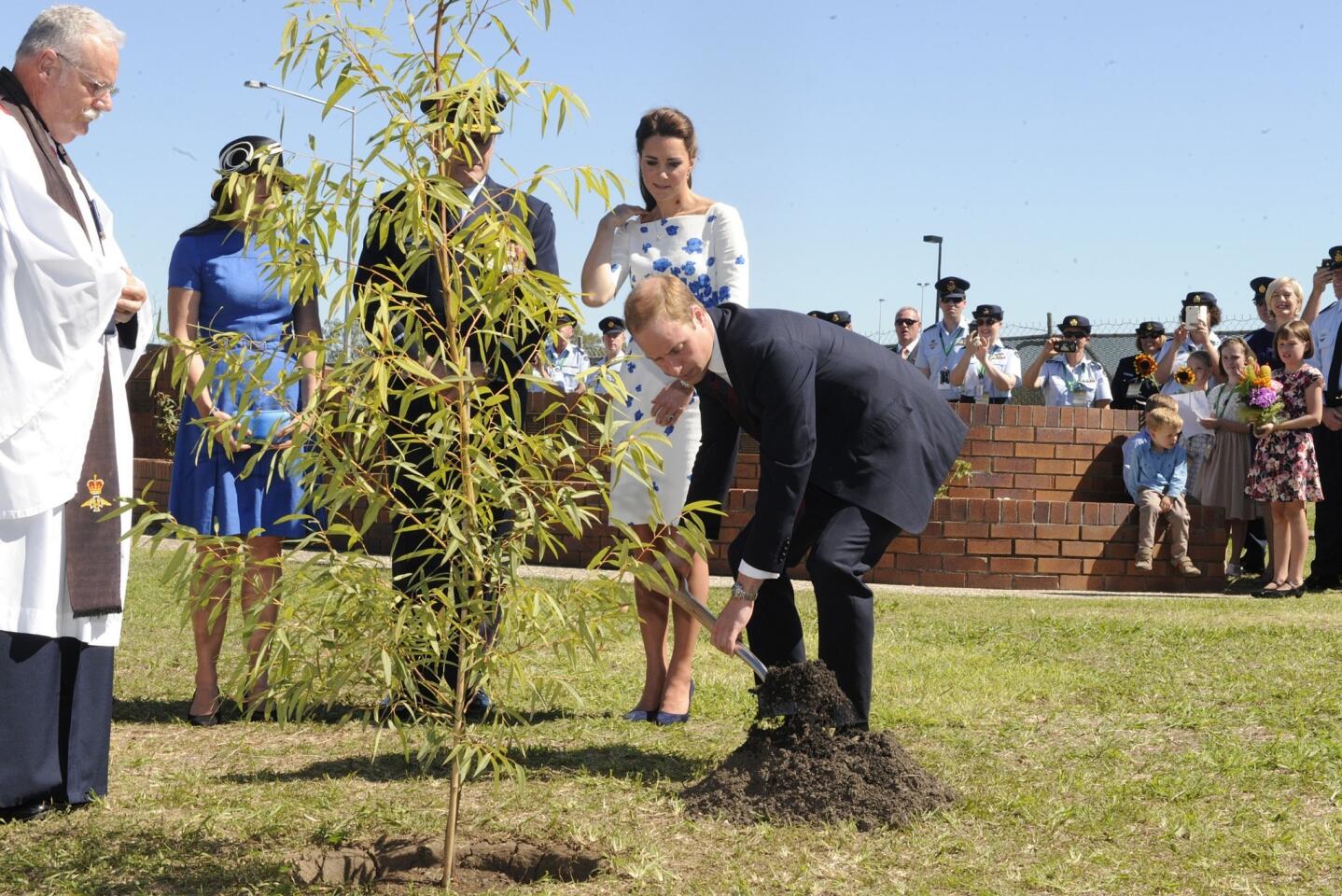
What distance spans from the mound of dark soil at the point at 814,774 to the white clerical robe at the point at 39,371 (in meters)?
2.07

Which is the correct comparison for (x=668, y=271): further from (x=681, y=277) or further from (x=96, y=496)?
(x=96, y=496)

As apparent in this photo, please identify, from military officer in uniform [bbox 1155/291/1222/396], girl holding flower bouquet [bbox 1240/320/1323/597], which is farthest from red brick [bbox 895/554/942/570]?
military officer in uniform [bbox 1155/291/1222/396]

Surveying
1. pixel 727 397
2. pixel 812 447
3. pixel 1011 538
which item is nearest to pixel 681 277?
pixel 727 397

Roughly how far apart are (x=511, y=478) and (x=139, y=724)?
3100 millimetres

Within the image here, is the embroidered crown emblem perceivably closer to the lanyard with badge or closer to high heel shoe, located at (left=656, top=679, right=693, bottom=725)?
high heel shoe, located at (left=656, top=679, right=693, bottom=725)

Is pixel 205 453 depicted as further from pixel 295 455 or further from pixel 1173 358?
pixel 1173 358

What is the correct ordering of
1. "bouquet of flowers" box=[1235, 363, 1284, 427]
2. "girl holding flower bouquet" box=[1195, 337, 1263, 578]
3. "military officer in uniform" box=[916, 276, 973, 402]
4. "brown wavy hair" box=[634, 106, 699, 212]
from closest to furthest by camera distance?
"brown wavy hair" box=[634, 106, 699, 212]
"bouquet of flowers" box=[1235, 363, 1284, 427]
"girl holding flower bouquet" box=[1195, 337, 1263, 578]
"military officer in uniform" box=[916, 276, 973, 402]

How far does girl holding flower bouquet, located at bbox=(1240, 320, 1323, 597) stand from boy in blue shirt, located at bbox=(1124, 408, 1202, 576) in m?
0.65

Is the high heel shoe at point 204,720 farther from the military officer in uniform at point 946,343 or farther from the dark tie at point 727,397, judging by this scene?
the military officer in uniform at point 946,343

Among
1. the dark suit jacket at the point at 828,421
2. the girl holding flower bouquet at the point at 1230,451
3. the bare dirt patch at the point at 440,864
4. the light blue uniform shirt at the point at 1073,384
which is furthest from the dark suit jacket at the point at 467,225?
the light blue uniform shirt at the point at 1073,384

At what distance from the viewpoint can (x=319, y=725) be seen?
586 cm

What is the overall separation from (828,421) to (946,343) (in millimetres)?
8727

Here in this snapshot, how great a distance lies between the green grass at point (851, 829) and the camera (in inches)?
157

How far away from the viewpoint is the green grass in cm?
400
